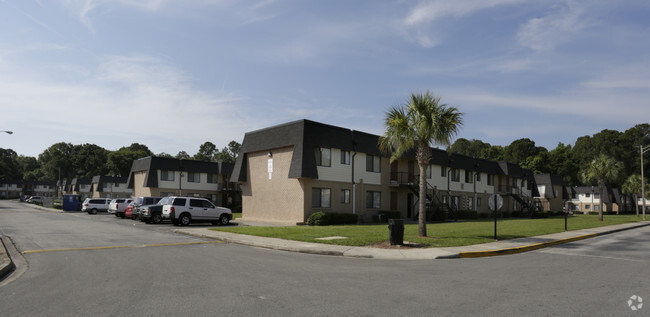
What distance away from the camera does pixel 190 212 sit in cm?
2778

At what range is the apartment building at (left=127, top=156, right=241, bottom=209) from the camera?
5344 centimetres

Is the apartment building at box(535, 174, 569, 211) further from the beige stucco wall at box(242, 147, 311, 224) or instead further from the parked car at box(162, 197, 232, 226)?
the parked car at box(162, 197, 232, 226)

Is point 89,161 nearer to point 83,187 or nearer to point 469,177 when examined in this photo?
point 83,187

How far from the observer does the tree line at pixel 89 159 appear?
4500 inches

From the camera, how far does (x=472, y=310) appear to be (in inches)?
278

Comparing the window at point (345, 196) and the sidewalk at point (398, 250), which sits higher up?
the window at point (345, 196)

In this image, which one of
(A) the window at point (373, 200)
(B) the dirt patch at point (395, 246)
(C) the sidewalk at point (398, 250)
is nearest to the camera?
(C) the sidewalk at point (398, 250)

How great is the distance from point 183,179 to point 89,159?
92.6 meters

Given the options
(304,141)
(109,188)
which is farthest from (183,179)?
(109,188)

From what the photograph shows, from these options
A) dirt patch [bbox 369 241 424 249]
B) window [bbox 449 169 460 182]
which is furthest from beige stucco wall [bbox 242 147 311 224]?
window [bbox 449 169 460 182]

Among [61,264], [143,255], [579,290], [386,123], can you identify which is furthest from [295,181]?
[579,290]

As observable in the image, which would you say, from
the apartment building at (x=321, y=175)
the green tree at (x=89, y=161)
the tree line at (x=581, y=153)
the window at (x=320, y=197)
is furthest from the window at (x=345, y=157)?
the green tree at (x=89, y=161)

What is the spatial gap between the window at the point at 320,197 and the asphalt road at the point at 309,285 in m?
16.9

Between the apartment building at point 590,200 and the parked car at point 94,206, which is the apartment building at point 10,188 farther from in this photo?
the apartment building at point 590,200
